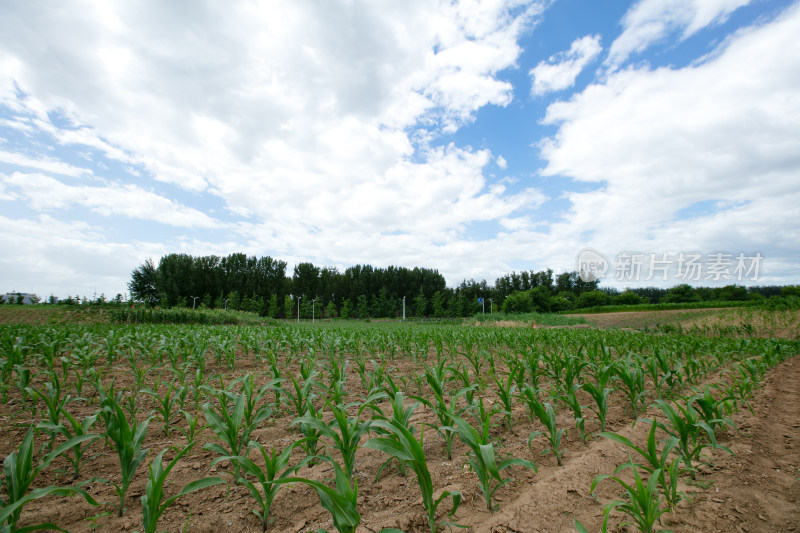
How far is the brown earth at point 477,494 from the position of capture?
5.21 feet

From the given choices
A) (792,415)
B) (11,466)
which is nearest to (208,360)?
(11,466)

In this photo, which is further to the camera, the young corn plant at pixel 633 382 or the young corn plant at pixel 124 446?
the young corn plant at pixel 633 382

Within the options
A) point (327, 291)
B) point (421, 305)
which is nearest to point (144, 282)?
point (327, 291)

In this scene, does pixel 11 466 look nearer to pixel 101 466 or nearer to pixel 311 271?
pixel 101 466

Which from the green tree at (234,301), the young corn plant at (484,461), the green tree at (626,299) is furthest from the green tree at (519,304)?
the young corn plant at (484,461)

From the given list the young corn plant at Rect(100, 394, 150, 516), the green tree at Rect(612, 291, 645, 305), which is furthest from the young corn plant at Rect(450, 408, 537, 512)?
the green tree at Rect(612, 291, 645, 305)

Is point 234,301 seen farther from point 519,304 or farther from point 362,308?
point 519,304

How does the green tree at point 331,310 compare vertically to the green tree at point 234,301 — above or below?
below

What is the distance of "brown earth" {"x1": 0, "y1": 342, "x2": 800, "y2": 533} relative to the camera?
1587mm

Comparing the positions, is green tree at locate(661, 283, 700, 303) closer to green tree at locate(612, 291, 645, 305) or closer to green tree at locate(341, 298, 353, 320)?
green tree at locate(612, 291, 645, 305)

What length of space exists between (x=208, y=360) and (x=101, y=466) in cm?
435

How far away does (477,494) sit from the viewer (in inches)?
71.2

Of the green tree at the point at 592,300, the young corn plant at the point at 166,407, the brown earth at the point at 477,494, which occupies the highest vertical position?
the green tree at the point at 592,300

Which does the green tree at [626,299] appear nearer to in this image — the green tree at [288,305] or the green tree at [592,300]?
the green tree at [592,300]
